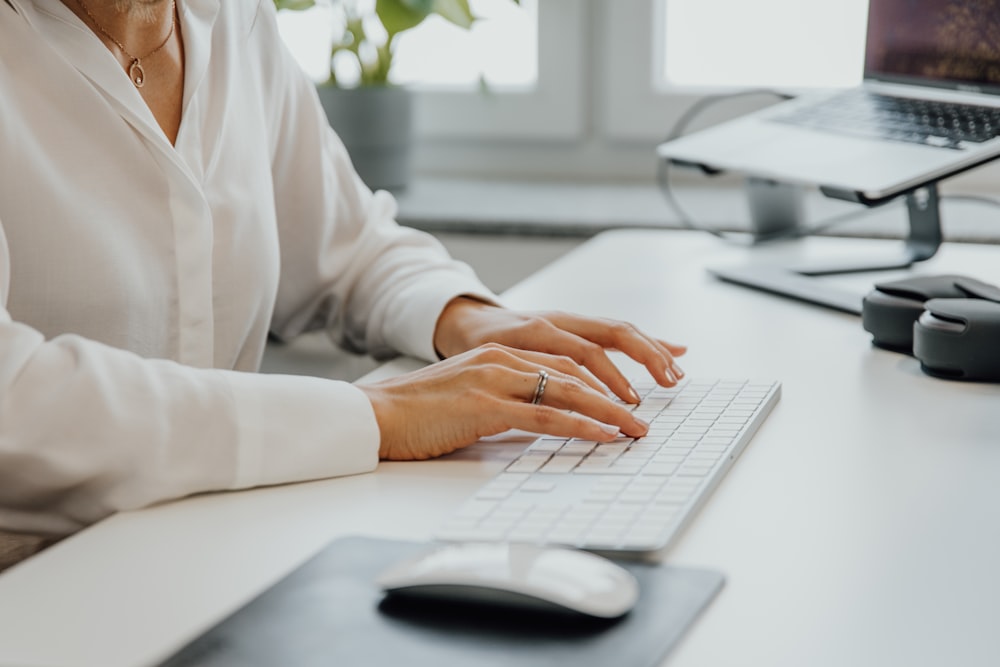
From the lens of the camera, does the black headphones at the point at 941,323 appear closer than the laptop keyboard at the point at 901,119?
Yes

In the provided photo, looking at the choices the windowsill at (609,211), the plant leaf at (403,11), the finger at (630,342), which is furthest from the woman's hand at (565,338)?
the plant leaf at (403,11)

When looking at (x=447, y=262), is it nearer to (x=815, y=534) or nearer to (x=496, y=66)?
(x=815, y=534)

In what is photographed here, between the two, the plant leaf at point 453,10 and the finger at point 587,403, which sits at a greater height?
the plant leaf at point 453,10

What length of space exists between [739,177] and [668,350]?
3.77 feet

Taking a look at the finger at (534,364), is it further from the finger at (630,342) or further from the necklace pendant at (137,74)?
the necklace pendant at (137,74)

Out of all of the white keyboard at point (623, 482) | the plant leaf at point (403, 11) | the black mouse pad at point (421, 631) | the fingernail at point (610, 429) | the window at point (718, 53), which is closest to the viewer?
the black mouse pad at point (421, 631)

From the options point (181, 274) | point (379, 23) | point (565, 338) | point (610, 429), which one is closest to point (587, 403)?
point (610, 429)

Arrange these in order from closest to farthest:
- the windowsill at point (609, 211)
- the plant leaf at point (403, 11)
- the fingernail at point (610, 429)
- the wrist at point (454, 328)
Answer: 1. the fingernail at point (610, 429)
2. the wrist at point (454, 328)
3. the windowsill at point (609, 211)
4. the plant leaf at point (403, 11)

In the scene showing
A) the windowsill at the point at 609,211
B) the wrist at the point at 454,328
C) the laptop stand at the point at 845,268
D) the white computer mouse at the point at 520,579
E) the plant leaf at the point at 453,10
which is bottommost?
the windowsill at the point at 609,211

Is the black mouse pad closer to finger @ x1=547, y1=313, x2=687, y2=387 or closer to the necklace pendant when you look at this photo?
finger @ x1=547, y1=313, x2=687, y2=387

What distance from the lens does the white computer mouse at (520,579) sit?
57 centimetres

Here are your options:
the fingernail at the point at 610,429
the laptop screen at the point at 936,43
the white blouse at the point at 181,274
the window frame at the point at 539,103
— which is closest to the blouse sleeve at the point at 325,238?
the white blouse at the point at 181,274

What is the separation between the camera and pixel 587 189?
2133 millimetres

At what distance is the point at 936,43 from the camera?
4.63ft
